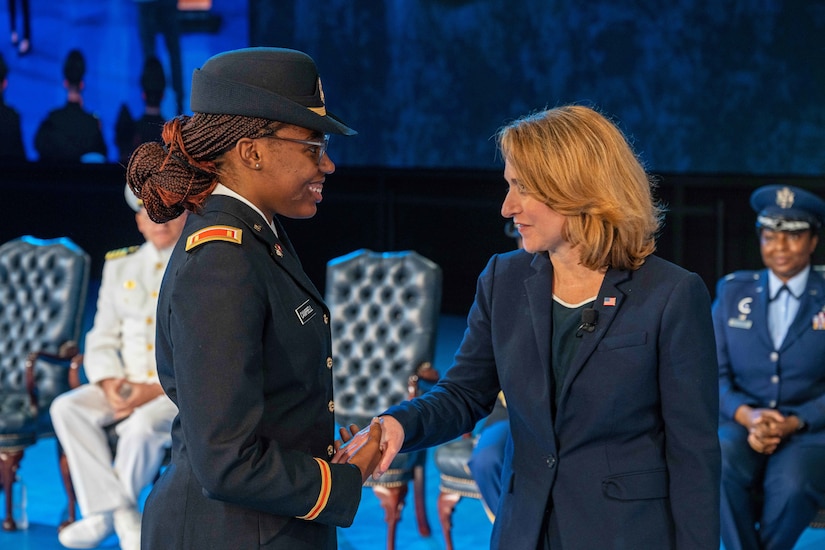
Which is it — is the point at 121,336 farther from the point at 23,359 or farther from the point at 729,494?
the point at 729,494

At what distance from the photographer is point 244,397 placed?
5.19 ft

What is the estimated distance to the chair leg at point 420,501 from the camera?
414 cm

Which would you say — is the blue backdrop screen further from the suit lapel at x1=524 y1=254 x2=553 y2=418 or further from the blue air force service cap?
the suit lapel at x1=524 y1=254 x2=553 y2=418

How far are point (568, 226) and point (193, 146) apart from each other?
0.72 meters

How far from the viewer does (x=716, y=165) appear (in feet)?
25.8

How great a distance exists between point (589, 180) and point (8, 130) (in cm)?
827

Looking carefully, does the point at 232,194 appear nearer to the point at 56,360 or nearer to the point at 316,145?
the point at 316,145

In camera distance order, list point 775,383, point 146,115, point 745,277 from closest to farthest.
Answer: point 775,383, point 745,277, point 146,115

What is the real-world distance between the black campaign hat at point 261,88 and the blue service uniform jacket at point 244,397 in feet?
0.54

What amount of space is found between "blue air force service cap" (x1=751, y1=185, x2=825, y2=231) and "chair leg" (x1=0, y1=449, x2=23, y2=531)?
3256 mm

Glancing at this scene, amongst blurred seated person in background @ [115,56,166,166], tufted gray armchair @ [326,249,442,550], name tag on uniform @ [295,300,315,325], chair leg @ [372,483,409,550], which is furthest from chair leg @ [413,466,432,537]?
blurred seated person in background @ [115,56,166,166]

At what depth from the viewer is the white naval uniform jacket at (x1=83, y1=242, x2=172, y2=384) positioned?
4.36 meters

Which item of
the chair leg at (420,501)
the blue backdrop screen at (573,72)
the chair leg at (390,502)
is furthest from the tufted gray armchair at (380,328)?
the blue backdrop screen at (573,72)

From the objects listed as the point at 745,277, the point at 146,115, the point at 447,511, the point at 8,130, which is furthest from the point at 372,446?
the point at 8,130
